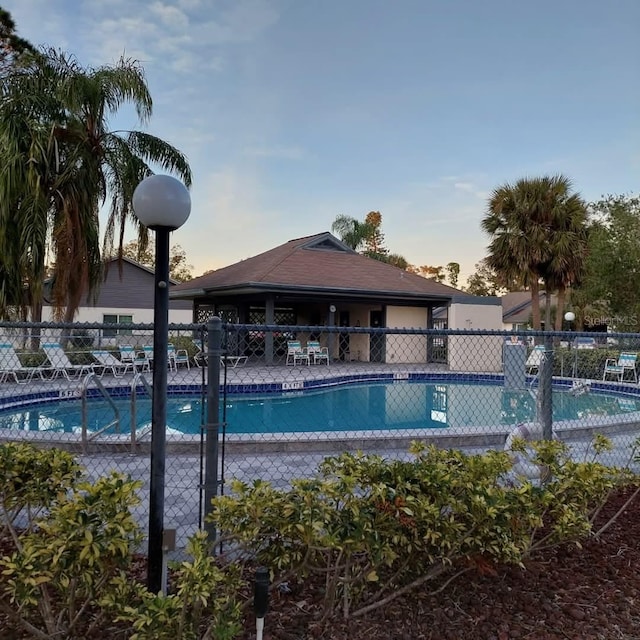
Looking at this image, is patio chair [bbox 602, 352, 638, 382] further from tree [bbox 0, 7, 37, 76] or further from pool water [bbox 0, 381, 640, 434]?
tree [bbox 0, 7, 37, 76]

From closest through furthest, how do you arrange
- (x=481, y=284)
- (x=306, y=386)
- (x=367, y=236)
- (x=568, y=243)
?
(x=306, y=386) → (x=568, y=243) → (x=367, y=236) → (x=481, y=284)

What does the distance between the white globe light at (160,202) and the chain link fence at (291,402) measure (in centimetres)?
66

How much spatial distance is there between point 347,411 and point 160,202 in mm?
9530

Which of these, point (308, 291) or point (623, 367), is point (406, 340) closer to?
point (308, 291)

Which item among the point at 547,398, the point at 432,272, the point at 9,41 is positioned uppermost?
the point at 9,41

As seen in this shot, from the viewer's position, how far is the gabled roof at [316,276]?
60.8ft

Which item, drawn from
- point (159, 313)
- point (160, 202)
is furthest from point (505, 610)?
point (160, 202)

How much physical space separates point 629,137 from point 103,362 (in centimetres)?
1481

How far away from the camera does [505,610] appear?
2.56 meters

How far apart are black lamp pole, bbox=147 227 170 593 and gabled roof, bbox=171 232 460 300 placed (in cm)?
1502

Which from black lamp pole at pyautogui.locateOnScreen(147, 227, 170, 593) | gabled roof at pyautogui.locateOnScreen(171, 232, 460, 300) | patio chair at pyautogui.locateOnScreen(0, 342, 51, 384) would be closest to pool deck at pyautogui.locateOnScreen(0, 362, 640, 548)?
black lamp pole at pyautogui.locateOnScreen(147, 227, 170, 593)

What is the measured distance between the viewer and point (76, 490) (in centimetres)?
235

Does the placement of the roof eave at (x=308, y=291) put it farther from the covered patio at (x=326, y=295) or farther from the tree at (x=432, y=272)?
the tree at (x=432, y=272)

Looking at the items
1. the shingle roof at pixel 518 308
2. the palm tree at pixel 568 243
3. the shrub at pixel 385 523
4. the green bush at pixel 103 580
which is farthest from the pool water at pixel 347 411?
the shingle roof at pixel 518 308
